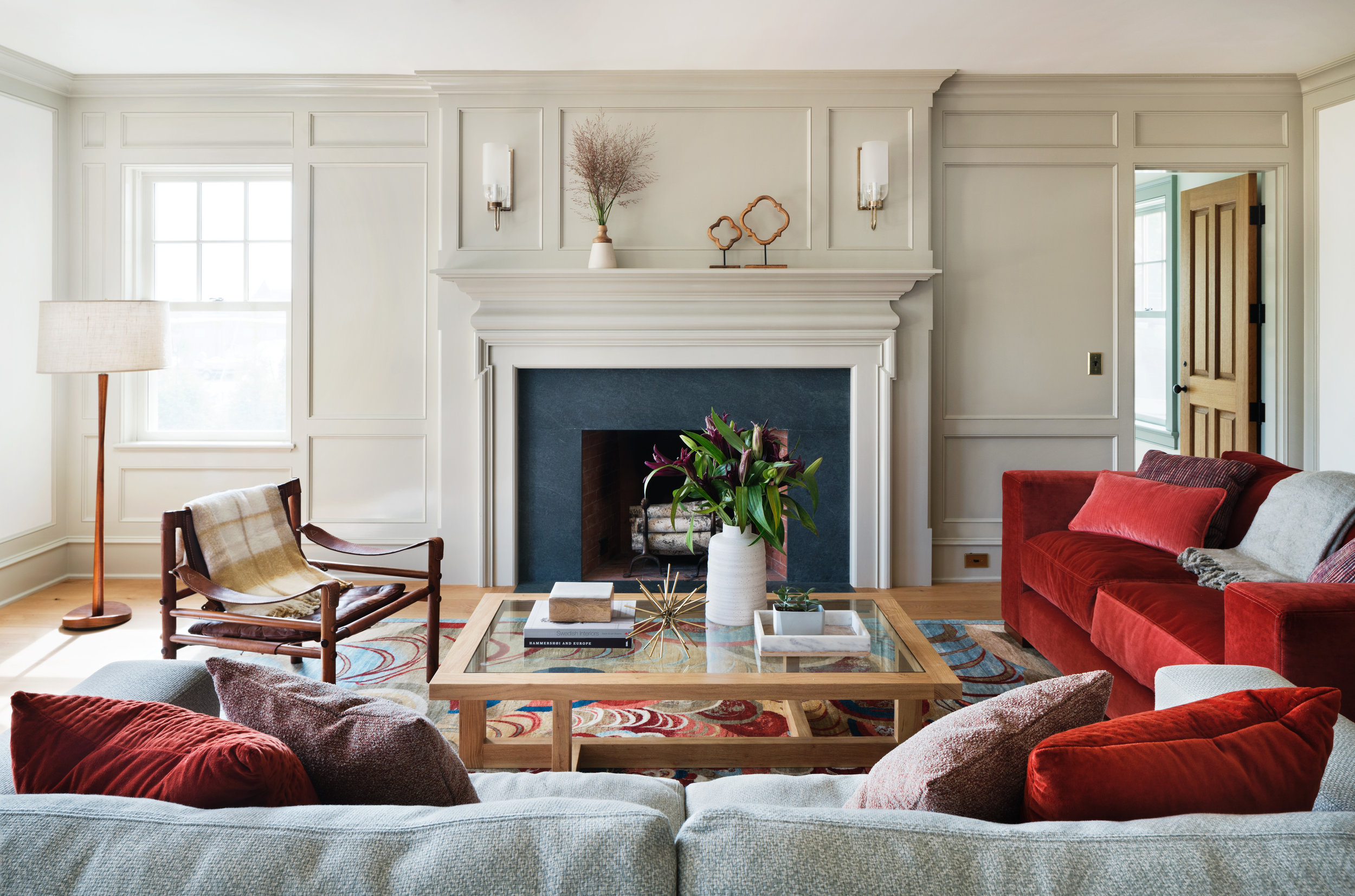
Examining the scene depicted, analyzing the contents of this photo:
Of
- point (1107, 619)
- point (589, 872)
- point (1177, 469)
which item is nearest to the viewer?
point (589, 872)

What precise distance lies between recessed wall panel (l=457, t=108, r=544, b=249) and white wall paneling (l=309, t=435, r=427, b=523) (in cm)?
105

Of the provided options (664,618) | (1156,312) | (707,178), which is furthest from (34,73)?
(1156,312)

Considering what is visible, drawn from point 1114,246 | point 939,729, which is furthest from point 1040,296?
point 939,729

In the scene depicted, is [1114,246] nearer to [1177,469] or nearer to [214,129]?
[1177,469]

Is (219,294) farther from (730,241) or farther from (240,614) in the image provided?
(730,241)

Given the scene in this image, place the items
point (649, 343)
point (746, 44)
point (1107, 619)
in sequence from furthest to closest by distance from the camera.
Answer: point (649, 343), point (746, 44), point (1107, 619)

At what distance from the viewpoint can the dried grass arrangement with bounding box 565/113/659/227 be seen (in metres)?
4.02

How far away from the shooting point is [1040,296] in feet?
13.9

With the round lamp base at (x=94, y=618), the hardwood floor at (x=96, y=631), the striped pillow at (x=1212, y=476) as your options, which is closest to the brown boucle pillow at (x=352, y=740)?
the hardwood floor at (x=96, y=631)

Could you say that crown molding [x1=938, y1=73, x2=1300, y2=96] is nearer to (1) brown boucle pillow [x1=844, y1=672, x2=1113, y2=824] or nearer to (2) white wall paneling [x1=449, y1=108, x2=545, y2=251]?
(2) white wall paneling [x1=449, y1=108, x2=545, y2=251]

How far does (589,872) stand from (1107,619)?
220 cm

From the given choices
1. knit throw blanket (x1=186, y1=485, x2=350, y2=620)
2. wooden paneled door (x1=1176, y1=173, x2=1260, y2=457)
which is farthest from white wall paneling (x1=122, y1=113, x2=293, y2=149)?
wooden paneled door (x1=1176, y1=173, x2=1260, y2=457)

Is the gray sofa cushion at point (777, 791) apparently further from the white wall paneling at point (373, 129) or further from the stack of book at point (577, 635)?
the white wall paneling at point (373, 129)

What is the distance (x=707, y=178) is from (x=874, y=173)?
78 cm
